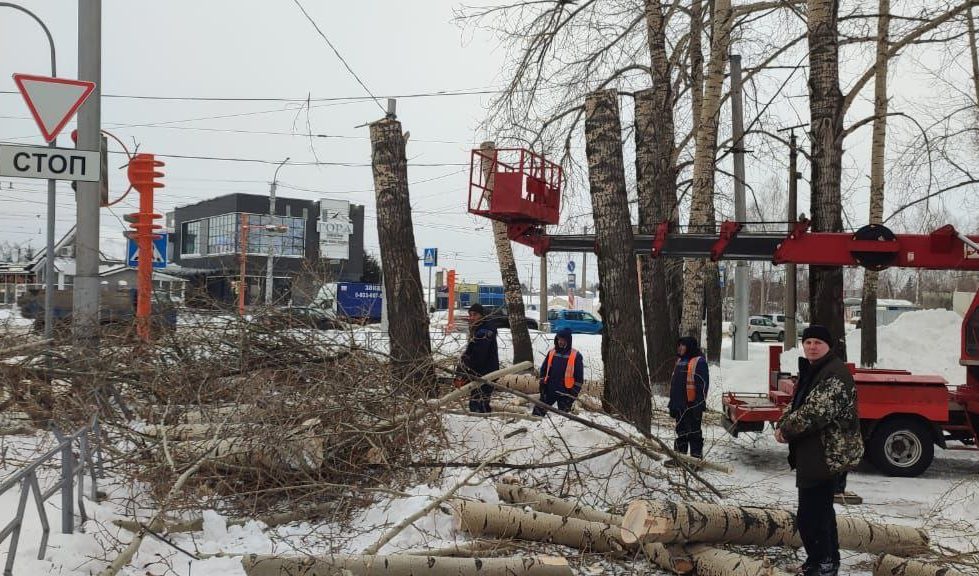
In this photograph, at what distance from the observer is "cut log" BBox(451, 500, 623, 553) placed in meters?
5.52

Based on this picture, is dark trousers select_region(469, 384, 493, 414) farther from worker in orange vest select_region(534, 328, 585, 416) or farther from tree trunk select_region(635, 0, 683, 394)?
tree trunk select_region(635, 0, 683, 394)

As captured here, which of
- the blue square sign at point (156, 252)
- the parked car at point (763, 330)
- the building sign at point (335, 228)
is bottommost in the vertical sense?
the parked car at point (763, 330)

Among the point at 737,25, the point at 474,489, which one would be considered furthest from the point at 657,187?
the point at 474,489

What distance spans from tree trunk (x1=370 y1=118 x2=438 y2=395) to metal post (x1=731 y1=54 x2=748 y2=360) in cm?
1042

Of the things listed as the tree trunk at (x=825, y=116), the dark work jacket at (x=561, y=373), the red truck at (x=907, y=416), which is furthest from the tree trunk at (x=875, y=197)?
the dark work jacket at (x=561, y=373)

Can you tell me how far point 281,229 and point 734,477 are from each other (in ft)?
87.3

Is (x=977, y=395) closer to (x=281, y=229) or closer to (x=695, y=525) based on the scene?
(x=695, y=525)

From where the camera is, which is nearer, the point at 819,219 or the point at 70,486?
the point at 70,486

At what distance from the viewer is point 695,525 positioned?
5.24m

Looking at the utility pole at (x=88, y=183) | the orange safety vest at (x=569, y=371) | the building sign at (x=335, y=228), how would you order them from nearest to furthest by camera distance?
the utility pole at (x=88, y=183) → the orange safety vest at (x=569, y=371) → the building sign at (x=335, y=228)

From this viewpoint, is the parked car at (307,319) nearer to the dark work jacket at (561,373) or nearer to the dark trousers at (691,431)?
the dark work jacket at (561,373)

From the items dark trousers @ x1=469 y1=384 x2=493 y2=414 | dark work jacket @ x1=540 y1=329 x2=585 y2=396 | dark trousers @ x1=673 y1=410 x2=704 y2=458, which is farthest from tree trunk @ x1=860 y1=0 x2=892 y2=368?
dark trousers @ x1=469 y1=384 x2=493 y2=414

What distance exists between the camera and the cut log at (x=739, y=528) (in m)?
5.13

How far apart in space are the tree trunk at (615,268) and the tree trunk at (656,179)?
5236 millimetres
